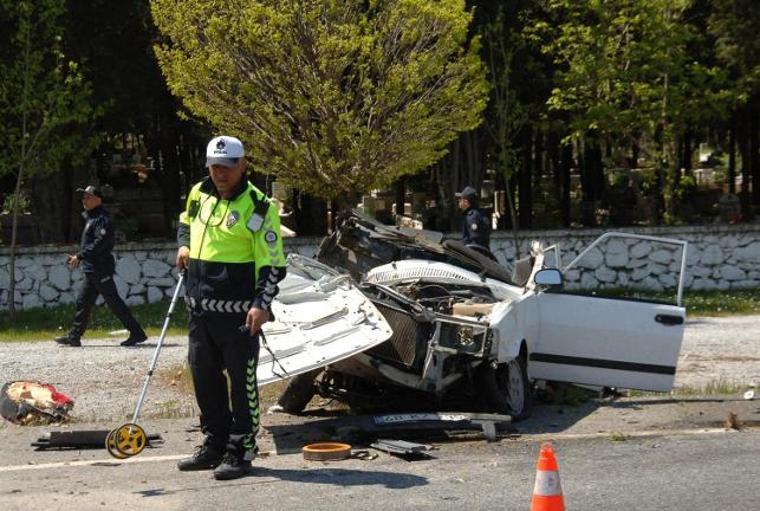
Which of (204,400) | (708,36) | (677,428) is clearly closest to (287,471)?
(204,400)

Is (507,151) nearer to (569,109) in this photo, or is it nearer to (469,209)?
(569,109)

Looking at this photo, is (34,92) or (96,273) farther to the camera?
(34,92)

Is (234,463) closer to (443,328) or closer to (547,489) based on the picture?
(443,328)

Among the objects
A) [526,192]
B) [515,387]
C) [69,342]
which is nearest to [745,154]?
[526,192]

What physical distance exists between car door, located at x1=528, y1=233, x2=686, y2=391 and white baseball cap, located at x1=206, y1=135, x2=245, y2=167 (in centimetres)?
319

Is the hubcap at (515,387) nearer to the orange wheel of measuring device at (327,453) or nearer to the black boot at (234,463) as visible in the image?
the orange wheel of measuring device at (327,453)

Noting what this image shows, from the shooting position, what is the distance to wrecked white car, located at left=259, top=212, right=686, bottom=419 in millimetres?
8750

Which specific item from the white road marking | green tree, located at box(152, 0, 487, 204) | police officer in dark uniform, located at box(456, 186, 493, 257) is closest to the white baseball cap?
the white road marking

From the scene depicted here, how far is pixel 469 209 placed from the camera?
16469 millimetres

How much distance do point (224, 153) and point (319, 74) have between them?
10.3m

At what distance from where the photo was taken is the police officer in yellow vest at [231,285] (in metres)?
7.49

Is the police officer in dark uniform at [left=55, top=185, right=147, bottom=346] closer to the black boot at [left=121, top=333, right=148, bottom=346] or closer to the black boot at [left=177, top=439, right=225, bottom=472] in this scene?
the black boot at [left=121, top=333, right=148, bottom=346]

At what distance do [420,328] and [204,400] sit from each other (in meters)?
1.81

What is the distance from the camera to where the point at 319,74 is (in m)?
17.6
